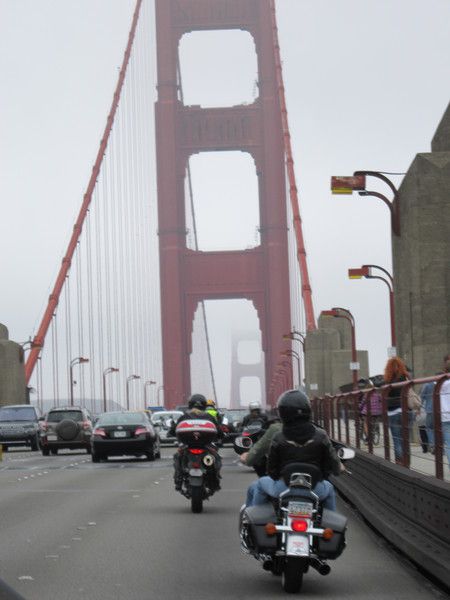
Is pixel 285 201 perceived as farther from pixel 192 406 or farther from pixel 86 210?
pixel 192 406

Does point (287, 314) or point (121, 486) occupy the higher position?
point (287, 314)

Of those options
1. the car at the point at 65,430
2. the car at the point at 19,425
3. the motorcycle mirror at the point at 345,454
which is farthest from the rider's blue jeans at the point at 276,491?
the car at the point at 19,425

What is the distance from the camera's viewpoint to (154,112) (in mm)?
98438

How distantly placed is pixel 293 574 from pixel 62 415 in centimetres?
3378

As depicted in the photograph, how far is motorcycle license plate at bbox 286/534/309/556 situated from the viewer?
27.8 ft

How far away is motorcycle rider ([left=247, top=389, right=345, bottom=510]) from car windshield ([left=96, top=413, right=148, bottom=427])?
76.6 ft

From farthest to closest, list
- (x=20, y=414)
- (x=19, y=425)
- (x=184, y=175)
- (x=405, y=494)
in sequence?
(x=184, y=175)
(x=20, y=414)
(x=19, y=425)
(x=405, y=494)

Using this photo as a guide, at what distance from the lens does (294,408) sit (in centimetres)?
891

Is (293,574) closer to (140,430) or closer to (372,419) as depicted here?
(372,419)

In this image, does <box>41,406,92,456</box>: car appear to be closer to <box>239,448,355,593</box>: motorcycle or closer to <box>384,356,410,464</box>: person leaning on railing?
<box>384,356,410,464</box>: person leaning on railing

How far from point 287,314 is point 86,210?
2071 centimetres

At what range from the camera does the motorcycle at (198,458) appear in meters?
16.1

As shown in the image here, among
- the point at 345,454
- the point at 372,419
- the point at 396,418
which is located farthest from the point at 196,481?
the point at 345,454

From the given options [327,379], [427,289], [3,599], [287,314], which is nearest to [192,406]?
[3,599]
